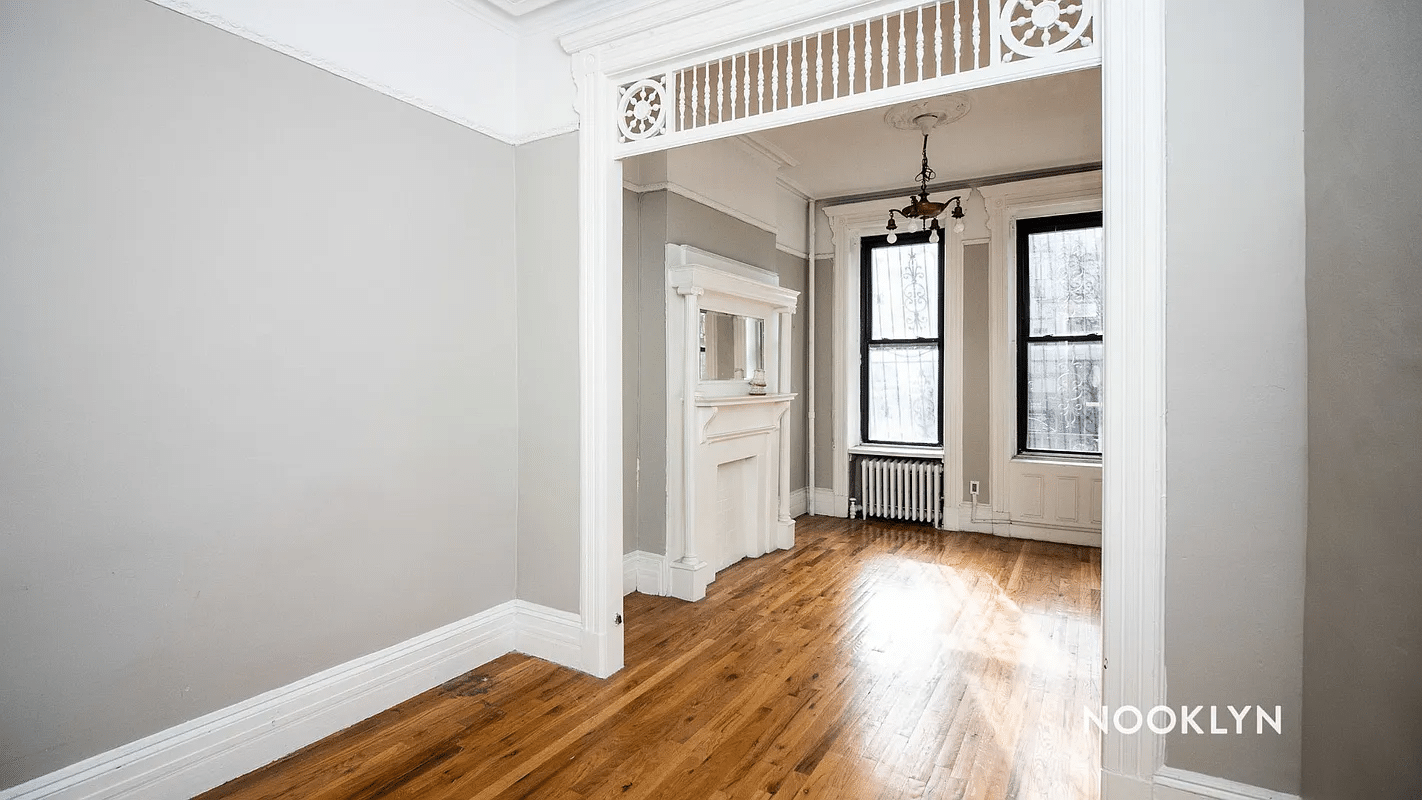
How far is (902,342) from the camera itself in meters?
6.42

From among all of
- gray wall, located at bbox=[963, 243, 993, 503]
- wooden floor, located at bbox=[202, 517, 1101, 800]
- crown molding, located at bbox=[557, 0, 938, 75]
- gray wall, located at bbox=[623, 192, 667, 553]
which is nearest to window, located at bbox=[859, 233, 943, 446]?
gray wall, located at bbox=[963, 243, 993, 503]

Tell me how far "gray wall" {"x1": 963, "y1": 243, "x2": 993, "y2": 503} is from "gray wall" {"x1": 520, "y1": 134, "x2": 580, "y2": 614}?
4.08 meters

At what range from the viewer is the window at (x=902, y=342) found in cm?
630

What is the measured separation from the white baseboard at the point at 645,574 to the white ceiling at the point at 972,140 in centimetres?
294

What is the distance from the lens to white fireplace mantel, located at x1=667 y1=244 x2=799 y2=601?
4164 millimetres

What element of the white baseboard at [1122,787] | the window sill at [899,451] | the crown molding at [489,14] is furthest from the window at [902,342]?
the white baseboard at [1122,787]

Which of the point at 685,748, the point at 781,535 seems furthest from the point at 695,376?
the point at 685,748

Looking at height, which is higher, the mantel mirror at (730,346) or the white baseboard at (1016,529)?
the mantel mirror at (730,346)

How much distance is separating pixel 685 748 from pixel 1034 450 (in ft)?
15.2

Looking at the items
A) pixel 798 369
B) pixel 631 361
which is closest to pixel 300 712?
pixel 631 361

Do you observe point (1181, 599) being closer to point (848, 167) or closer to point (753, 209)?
point (753, 209)

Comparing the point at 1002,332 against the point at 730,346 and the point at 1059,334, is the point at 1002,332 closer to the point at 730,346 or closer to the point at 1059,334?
the point at 1059,334

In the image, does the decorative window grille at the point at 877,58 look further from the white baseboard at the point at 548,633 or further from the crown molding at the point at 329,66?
the white baseboard at the point at 548,633

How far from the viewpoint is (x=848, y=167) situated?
5625 mm
